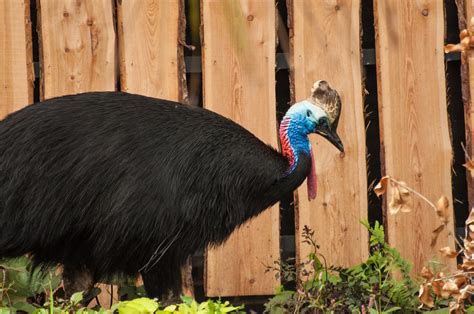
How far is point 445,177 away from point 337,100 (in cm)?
89

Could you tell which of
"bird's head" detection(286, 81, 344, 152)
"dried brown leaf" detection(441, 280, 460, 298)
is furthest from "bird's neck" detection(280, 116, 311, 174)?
"dried brown leaf" detection(441, 280, 460, 298)

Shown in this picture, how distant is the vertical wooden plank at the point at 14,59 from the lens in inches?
216

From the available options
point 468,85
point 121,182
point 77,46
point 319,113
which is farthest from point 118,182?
point 468,85

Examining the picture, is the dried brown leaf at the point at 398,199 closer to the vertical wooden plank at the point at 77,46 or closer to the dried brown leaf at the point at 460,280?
the dried brown leaf at the point at 460,280

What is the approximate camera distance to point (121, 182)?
4578 millimetres

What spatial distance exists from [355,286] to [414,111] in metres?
1.09

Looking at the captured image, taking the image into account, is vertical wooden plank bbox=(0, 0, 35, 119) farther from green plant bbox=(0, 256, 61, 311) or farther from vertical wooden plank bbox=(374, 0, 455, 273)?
vertical wooden plank bbox=(374, 0, 455, 273)

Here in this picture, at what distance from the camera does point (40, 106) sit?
4750mm

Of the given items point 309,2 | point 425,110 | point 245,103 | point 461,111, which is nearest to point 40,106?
point 245,103

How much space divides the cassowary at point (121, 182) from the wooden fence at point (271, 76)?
0.74 metres

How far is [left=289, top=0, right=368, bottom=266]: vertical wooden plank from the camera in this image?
5.56 metres

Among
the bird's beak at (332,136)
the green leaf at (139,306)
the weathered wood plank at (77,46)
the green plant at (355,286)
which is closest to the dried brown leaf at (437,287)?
the green leaf at (139,306)

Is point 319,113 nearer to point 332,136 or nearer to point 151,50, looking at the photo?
point 332,136

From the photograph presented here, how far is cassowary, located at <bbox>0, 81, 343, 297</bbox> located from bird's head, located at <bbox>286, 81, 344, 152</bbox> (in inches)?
14.7
